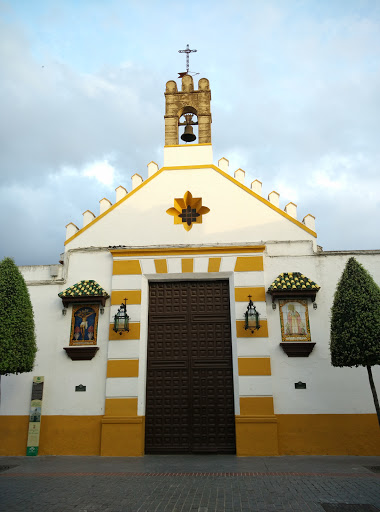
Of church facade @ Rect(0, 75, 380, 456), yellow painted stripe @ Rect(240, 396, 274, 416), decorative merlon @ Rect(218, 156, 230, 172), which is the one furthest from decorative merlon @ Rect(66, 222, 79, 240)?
yellow painted stripe @ Rect(240, 396, 274, 416)

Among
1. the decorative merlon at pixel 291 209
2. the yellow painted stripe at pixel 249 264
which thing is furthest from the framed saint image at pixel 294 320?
the decorative merlon at pixel 291 209

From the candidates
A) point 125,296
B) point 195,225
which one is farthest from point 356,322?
point 125,296

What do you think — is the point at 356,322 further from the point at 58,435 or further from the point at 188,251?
the point at 58,435

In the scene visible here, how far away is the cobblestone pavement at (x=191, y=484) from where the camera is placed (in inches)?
243

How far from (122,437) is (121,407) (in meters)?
0.74

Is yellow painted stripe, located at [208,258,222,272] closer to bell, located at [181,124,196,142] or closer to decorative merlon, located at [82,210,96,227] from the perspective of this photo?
decorative merlon, located at [82,210,96,227]

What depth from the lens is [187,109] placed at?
1355 cm

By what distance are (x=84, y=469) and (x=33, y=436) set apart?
2.45m

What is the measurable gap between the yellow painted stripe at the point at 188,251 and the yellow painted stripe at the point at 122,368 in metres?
3.07

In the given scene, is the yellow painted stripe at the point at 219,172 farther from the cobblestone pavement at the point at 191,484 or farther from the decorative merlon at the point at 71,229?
the cobblestone pavement at the point at 191,484

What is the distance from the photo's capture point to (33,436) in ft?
33.7

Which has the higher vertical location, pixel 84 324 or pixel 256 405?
pixel 84 324

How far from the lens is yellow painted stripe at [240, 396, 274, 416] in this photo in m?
10.0

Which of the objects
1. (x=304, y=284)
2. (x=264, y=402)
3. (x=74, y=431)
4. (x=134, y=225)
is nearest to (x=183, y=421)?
(x=264, y=402)
